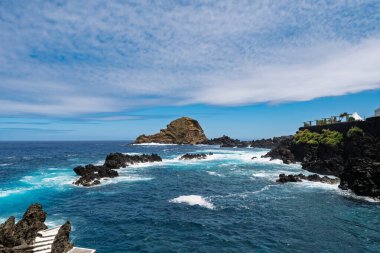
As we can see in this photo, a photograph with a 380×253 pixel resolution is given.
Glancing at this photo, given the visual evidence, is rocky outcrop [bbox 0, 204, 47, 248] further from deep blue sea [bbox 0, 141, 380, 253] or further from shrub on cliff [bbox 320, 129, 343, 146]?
shrub on cliff [bbox 320, 129, 343, 146]

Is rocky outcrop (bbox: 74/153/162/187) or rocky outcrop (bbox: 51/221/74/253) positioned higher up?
rocky outcrop (bbox: 74/153/162/187)

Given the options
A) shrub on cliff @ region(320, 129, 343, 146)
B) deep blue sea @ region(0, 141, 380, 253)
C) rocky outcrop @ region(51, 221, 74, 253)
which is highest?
shrub on cliff @ region(320, 129, 343, 146)

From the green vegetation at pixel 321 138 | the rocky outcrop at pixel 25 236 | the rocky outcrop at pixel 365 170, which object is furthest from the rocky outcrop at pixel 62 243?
the green vegetation at pixel 321 138

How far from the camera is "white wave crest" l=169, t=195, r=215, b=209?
113 feet

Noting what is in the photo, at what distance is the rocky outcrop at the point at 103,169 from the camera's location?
48.7 m

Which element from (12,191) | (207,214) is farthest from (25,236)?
(12,191)

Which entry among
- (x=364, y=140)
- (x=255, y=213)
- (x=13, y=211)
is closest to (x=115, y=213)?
(x=13, y=211)

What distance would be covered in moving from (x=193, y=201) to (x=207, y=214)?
591 centimetres

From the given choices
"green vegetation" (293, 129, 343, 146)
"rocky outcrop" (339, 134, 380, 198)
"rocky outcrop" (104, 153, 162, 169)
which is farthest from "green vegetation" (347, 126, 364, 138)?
"rocky outcrop" (104, 153, 162, 169)

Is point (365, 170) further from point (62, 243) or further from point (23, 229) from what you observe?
point (23, 229)

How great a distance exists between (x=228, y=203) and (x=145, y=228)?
11.9 m

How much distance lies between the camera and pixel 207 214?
99.9 ft

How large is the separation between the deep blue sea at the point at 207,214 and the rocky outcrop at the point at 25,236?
3.80m

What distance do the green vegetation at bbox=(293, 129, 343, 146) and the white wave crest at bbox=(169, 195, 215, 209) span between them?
106 ft
